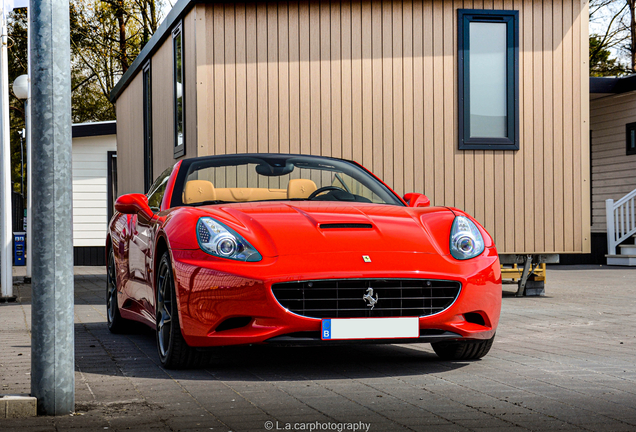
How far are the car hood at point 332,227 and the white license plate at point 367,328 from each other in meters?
0.38

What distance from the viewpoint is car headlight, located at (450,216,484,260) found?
4898 millimetres

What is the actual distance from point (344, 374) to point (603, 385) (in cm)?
139

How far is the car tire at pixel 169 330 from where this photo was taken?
16.0 feet

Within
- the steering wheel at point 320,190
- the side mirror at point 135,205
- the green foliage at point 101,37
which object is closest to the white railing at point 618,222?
the steering wheel at point 320,190

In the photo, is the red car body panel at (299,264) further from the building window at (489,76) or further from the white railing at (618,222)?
the white railing at (618,222)

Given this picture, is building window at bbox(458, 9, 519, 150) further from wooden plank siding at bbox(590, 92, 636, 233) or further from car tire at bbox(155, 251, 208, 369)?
wooden plank siding at bbox(590, 92, 636, 233)

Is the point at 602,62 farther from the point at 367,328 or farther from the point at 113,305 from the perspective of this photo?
the point at 367,328

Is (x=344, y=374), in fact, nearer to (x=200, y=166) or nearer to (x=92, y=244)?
(x=200, y=166)

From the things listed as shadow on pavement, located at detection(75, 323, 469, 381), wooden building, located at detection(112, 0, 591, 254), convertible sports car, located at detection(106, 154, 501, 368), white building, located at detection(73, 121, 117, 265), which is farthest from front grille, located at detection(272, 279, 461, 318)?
white building, located at detection(73, 121, 117, 265)

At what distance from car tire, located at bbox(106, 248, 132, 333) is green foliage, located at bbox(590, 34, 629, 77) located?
30.2m

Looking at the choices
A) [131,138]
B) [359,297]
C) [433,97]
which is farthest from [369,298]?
[131,138]

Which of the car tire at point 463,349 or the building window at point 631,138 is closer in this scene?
the car tire at point 463,349

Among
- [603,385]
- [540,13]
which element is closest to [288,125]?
[540,13]

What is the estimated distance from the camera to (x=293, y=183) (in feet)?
19.6
